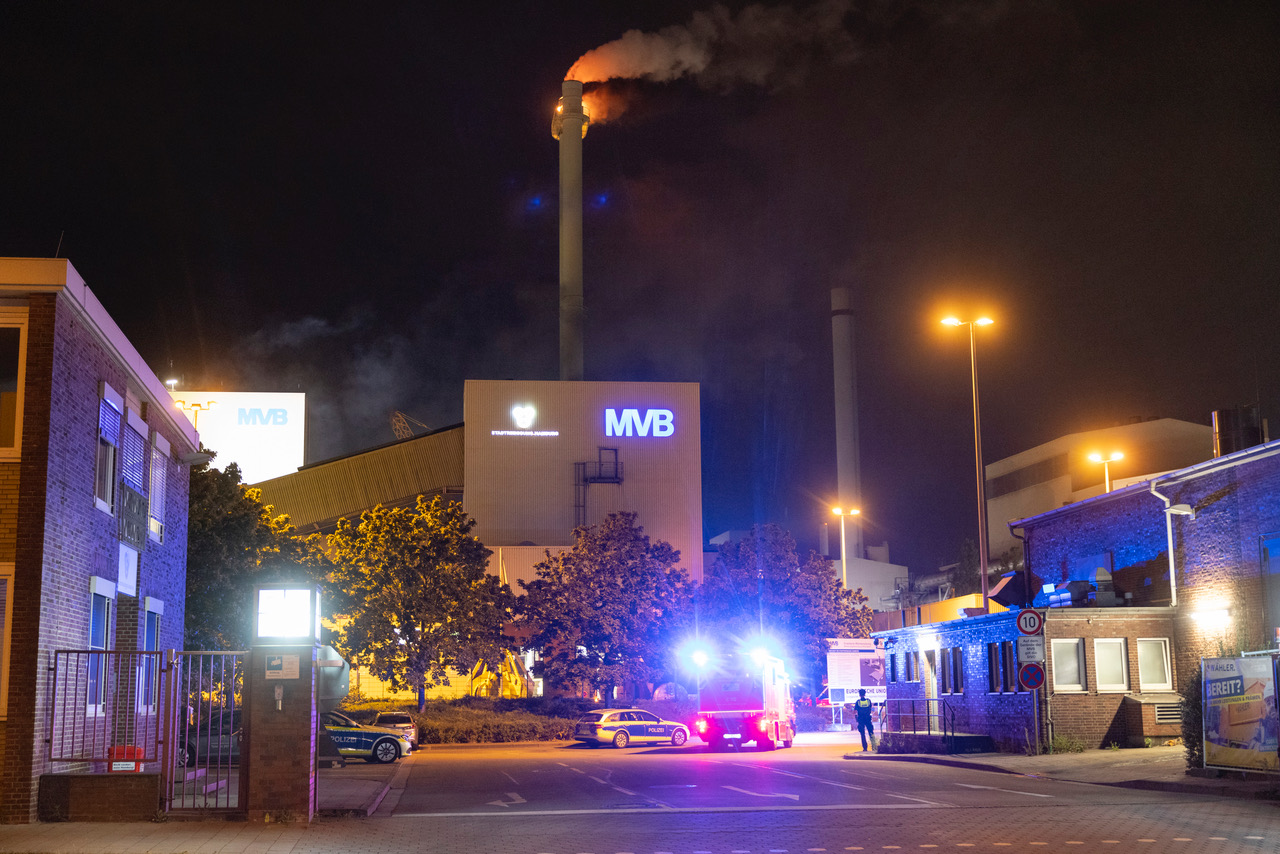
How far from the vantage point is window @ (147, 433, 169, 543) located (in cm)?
2298

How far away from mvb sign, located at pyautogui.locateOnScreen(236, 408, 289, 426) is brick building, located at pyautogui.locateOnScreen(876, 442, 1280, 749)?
6050 cm

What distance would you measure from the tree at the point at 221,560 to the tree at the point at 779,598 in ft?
90.2

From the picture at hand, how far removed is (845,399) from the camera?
291ft

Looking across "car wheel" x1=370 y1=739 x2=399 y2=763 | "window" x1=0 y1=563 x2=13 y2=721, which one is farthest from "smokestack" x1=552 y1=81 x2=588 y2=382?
"window" x1=0 y1=563 x2=13 y2=721

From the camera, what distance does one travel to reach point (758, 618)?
207 ft

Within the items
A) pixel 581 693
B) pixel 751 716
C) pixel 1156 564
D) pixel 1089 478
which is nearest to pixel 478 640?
pixel 581 693

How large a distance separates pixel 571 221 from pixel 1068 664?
52514mm

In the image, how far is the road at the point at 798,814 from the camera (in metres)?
13.8

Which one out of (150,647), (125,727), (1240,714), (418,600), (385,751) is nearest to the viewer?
(125,727)

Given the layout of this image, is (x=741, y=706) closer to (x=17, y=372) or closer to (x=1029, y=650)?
(x=1029, y=650)

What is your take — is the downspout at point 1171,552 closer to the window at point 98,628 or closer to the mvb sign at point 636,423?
the window at point 98,628

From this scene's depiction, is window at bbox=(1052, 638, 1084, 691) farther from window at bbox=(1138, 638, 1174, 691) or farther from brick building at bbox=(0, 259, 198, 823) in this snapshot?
brick building at bbox=(0, 259, 198, 823)

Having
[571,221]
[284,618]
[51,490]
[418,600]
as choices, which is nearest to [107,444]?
[51,490]

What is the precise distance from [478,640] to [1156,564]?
34.1 metres
